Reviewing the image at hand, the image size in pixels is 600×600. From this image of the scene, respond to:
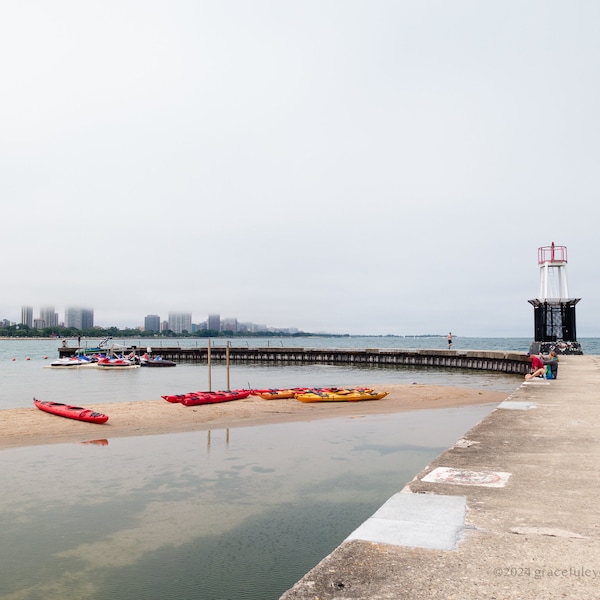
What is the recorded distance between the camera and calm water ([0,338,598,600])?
26.3 feet

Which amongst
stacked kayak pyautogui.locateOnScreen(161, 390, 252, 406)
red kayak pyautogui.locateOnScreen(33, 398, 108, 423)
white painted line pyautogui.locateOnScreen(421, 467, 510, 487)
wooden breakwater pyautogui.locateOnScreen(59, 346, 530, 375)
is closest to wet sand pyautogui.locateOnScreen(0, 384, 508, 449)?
red kayak pyautogui.locateOnScreen(33, 398, 108, 423)

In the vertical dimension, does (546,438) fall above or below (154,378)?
above

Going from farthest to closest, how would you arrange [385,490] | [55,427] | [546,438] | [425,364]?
[425,364], [55,427], [385,490], [546,438]

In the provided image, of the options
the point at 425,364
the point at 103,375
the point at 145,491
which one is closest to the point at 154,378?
the point at 103,375

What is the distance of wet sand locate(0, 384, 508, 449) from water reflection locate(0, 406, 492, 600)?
1.82 metres

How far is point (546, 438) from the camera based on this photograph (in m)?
9.48

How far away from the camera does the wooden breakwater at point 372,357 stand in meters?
55.3

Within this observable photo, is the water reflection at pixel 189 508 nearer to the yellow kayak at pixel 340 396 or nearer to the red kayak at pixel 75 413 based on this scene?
the red kayak at pixel 75 413

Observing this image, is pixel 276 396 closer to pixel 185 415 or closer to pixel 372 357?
pixel 185 415

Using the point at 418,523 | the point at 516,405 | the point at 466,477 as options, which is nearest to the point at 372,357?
the point at 516,405

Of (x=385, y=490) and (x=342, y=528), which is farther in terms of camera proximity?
(x=385, y=490)

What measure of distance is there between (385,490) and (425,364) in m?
55.1

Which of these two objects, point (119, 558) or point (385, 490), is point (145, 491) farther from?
point (385, 490)

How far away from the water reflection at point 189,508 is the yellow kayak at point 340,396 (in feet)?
27.4
